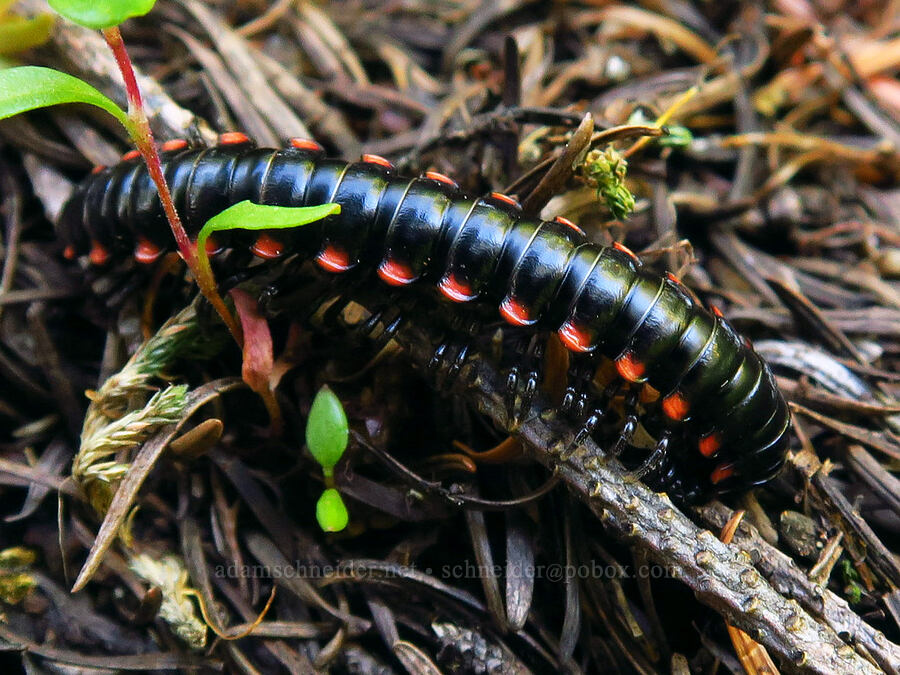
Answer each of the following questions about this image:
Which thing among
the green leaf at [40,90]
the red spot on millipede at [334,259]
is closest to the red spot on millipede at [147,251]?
the red spot on millipede at [334,259]

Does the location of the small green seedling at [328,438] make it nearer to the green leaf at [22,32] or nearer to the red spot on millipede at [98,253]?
the red spot on millipede at [98,253]

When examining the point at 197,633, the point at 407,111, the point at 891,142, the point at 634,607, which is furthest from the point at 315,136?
the point at 891,142

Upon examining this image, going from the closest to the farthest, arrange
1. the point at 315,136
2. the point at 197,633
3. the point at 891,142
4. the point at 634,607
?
the point at 197,633, the point at 634,607, the point at 315,136, the point at 891,142

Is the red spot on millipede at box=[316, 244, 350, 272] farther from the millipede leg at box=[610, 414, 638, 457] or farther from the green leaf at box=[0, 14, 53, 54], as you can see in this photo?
the green leaf at box=[0, 14, 53, 54]

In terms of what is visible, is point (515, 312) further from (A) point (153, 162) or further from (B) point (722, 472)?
(A) point (153, 162)

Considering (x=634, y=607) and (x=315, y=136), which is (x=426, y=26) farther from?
(x=634, y=607)

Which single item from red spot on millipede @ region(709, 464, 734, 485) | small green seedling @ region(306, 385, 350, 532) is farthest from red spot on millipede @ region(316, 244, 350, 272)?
red spot on millipede @ region(709, 464, 734, 485)

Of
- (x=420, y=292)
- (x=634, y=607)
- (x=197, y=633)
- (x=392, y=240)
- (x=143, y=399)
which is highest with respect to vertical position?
(x=392, y=240)
